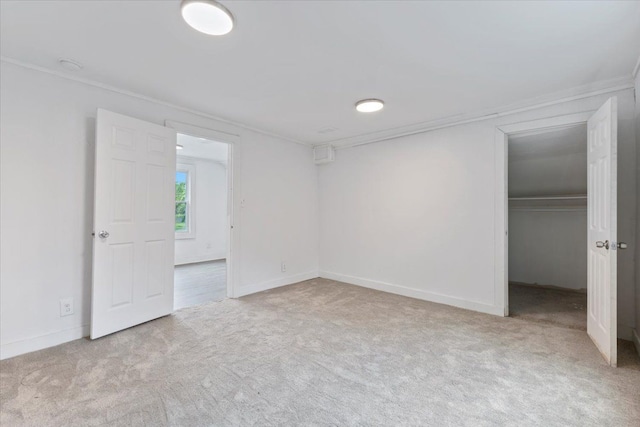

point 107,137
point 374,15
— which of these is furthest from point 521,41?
point 107,137

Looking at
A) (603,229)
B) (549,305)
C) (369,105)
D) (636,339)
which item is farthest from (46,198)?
(549,305)

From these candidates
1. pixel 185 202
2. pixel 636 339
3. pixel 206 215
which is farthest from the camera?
pixel 206 215

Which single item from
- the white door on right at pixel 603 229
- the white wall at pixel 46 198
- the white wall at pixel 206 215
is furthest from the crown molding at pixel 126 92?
the white door on right at pixel 603 229

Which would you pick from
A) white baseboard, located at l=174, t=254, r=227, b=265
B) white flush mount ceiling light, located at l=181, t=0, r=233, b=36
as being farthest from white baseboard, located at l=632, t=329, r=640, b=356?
white baseboard, located at l=174, t=254, r=227, b=265

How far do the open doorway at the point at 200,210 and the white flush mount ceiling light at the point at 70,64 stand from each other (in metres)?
2.94

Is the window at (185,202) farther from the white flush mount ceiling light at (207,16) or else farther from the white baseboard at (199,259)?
the white flush mount ceiling light at (207,16)

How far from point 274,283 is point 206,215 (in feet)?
11.1

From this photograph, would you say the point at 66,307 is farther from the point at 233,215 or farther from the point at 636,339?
the point at 636,339

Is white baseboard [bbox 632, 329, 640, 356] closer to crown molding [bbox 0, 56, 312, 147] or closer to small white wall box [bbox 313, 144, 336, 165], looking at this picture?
small white wall box [bbox 313, 144, 336, 165]

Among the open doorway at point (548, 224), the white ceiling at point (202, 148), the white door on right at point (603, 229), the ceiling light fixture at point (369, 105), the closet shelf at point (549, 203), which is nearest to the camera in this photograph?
the white door on right at point (603, 229)

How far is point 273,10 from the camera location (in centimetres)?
165

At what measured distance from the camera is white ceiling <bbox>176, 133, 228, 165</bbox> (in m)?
4.93

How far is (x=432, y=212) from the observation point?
3.68 meters

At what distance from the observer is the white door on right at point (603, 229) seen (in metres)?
2.09
